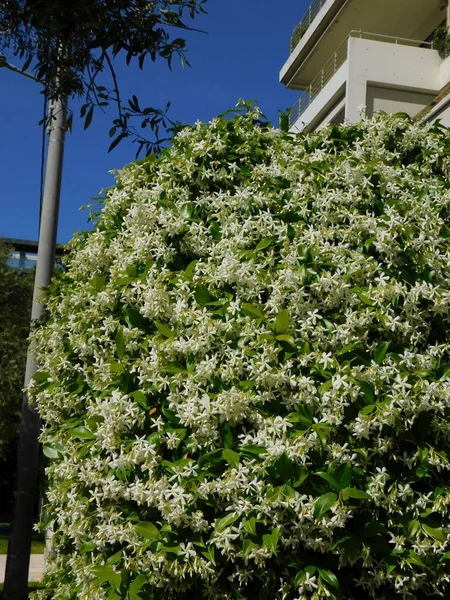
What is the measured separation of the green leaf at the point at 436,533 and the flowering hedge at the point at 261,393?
0.04 ft

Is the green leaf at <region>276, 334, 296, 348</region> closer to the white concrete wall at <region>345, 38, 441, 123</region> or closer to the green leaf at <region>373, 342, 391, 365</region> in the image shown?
the green leaf at <region>373, 342, 391, 365</region>

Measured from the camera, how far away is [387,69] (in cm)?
1655

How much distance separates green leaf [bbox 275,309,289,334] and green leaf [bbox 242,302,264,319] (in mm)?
110

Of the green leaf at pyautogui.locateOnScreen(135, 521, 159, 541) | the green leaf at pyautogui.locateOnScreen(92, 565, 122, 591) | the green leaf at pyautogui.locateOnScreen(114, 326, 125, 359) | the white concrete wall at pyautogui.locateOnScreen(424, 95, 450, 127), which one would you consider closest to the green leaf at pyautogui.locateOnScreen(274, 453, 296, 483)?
the green leaf at pyautogui.locateOnScreen(135, 521, 159, 541)

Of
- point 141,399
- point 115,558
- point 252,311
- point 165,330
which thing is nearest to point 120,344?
point 165,330

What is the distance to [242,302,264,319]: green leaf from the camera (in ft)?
11.6

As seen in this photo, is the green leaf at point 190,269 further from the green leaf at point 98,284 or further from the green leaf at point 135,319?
the green leaf at point 98,284

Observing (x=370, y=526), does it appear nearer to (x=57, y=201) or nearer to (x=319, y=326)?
(x=319, y=326)

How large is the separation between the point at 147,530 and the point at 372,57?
15.1 m

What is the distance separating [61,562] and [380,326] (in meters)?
2.28

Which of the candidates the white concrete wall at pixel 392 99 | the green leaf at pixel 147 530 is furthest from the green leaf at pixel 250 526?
the white concrete wall at pixel 392 99

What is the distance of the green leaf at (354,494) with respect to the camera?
10.3ft

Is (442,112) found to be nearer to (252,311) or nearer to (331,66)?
(252,311)

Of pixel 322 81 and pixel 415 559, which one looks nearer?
pixel 415 559
